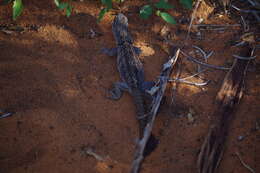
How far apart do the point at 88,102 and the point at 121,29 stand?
186 centimetres

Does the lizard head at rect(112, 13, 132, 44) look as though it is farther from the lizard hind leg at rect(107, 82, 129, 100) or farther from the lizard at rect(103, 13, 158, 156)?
the lizard hind leg at rect(107, 82, 129, 100)

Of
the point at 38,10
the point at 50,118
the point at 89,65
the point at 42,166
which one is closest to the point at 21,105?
the point at 50,118

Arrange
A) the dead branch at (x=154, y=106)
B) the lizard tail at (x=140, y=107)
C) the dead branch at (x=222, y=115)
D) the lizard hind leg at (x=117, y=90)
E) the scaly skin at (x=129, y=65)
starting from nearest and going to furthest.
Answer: the dead branch at (x=154, y=106) < the dead branch at (x=222, y=115) < the lizard tail at (x=140, y=107) < the scaly skin at (x=129, y=65) < the lizard hind leg at (x=117, y=90)

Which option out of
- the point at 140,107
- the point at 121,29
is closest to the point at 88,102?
the point at 140,107

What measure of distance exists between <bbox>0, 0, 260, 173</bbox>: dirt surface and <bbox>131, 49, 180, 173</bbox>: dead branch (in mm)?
221

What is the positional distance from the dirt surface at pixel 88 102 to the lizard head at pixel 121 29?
0.21 meters

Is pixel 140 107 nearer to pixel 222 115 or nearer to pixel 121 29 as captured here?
pixel 222 115

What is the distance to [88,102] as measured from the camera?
412 cm

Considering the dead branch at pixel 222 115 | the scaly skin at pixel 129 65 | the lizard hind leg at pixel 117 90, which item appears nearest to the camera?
the dead branch at pixel 222 115

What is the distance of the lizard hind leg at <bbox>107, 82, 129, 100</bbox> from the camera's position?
168 inches

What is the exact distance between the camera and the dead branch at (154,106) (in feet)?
11.0

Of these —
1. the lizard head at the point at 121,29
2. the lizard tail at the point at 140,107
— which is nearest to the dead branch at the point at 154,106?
the lizard tail at the point at 140,107

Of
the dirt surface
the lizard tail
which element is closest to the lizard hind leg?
the dirt surface

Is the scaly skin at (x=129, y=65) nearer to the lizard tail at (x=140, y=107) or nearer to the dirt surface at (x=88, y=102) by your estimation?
the lizard tail at (x=140, y=107)
